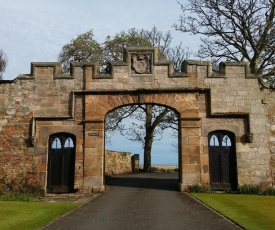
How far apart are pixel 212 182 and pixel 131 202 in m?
4.58

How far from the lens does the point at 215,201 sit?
11.2 meters

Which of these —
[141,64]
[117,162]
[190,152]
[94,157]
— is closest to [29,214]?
[94,157]

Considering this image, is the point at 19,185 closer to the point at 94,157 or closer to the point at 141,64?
the point at 94,157

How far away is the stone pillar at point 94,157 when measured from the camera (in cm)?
1392

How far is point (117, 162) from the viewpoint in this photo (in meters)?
25.8

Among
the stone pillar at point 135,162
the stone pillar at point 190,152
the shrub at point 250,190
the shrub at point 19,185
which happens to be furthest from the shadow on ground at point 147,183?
the stone pillar at point 135,162

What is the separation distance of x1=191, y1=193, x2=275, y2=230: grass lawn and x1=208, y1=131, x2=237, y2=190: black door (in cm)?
155

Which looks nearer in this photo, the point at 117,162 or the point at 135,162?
the point at 117,162

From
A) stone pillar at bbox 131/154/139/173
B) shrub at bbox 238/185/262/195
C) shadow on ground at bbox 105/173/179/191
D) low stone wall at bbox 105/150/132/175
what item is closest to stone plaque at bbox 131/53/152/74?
shadow on ground at bbox 105/173/179/191

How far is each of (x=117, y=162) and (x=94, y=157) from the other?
1177cm

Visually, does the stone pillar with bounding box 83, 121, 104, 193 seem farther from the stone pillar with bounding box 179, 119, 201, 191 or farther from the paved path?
the stone pillar with bounding box 179, 119, 201, 191

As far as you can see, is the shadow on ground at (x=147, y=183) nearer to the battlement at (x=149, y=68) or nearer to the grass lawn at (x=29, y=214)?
the battlement at (x=149, y=68)

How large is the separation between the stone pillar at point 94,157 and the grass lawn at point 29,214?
10.3 feet

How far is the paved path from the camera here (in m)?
7.52
